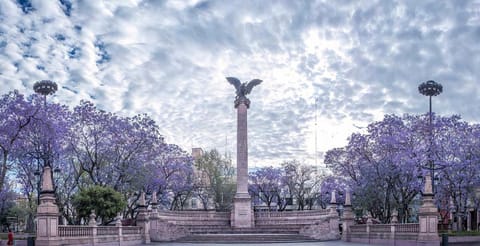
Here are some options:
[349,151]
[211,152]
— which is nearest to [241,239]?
[349,151]

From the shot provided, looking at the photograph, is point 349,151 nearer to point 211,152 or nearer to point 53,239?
point 211,152

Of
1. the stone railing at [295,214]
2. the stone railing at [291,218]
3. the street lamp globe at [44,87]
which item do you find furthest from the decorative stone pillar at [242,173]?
the street lamp globe at [44,87]

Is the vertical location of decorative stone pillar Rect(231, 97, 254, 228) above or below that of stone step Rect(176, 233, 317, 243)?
above

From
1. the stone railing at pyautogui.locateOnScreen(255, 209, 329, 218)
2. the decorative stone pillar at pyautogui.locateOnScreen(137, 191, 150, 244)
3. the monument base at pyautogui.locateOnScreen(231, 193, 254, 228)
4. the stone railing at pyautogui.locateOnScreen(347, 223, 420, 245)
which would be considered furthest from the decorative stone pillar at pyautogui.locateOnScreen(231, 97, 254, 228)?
the stone railing at pyautogui.locateOnScreen(347, 223, 420, 245)

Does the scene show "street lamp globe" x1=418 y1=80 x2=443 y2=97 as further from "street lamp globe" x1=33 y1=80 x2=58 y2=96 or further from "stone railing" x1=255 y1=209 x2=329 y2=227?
"street lamp globe" x1=33 y1=80 x2=58 y2=96

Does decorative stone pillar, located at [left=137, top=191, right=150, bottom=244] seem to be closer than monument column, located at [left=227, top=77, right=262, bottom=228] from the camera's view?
Yes

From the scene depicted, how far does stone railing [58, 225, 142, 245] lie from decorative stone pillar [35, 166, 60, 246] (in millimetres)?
840

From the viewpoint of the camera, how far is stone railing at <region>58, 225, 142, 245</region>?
87.2ft

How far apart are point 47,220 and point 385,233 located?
66.0ft

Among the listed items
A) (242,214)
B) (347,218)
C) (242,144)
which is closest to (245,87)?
(242,144)

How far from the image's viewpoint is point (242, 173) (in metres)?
48.8

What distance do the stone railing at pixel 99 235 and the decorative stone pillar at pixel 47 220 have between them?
2.75ft

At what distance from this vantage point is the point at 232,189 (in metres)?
69.6

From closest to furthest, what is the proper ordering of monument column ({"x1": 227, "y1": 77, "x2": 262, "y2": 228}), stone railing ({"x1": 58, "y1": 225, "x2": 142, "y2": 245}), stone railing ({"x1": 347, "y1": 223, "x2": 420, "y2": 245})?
stone railing ({"x1": 58, "y1": 225, "x2": 142, "y2": 245}) → stone railing ({"x1": 347, "y1": 223, "x2": 420, "y2": 245}) → monument column ({"x1": 227, "y1": 77, "x2": 262, "y2": 228})
